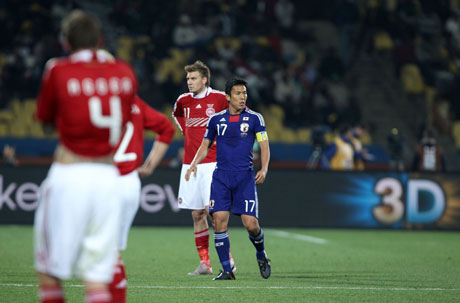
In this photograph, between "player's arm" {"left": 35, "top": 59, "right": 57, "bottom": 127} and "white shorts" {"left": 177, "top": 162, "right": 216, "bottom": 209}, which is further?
"white shorts" {"left": 177, "top": 162, "right": 216, "bottom": 209}

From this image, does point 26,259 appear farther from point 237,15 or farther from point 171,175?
point 237,15

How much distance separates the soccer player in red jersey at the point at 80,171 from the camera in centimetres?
429

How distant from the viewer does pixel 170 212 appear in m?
16.4

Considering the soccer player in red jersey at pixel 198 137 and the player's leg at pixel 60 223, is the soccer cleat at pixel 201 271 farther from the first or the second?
the player's leg at pixel 60 223

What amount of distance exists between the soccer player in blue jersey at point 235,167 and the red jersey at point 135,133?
2513 millimetres

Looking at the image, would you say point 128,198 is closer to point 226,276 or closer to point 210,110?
point 226,276

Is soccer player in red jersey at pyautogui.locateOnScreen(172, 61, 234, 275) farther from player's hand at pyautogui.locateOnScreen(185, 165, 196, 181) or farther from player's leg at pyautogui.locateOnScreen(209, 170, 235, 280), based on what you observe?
player's leg at pyautogui.locateOnScreen(209, 170, 235, 280)

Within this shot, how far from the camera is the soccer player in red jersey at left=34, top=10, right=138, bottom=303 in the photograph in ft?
14.1

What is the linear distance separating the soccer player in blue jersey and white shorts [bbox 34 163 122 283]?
4350mm

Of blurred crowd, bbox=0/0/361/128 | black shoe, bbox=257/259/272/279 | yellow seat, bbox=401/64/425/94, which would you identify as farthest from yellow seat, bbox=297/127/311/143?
black shoe, bbox=257/259/272/279

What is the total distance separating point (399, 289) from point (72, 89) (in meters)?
4.87

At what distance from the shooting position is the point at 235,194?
28.7ft

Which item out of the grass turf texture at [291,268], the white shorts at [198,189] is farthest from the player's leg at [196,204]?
the grass turf texture at [291,268]

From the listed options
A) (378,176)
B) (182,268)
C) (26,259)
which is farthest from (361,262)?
(378,176)
